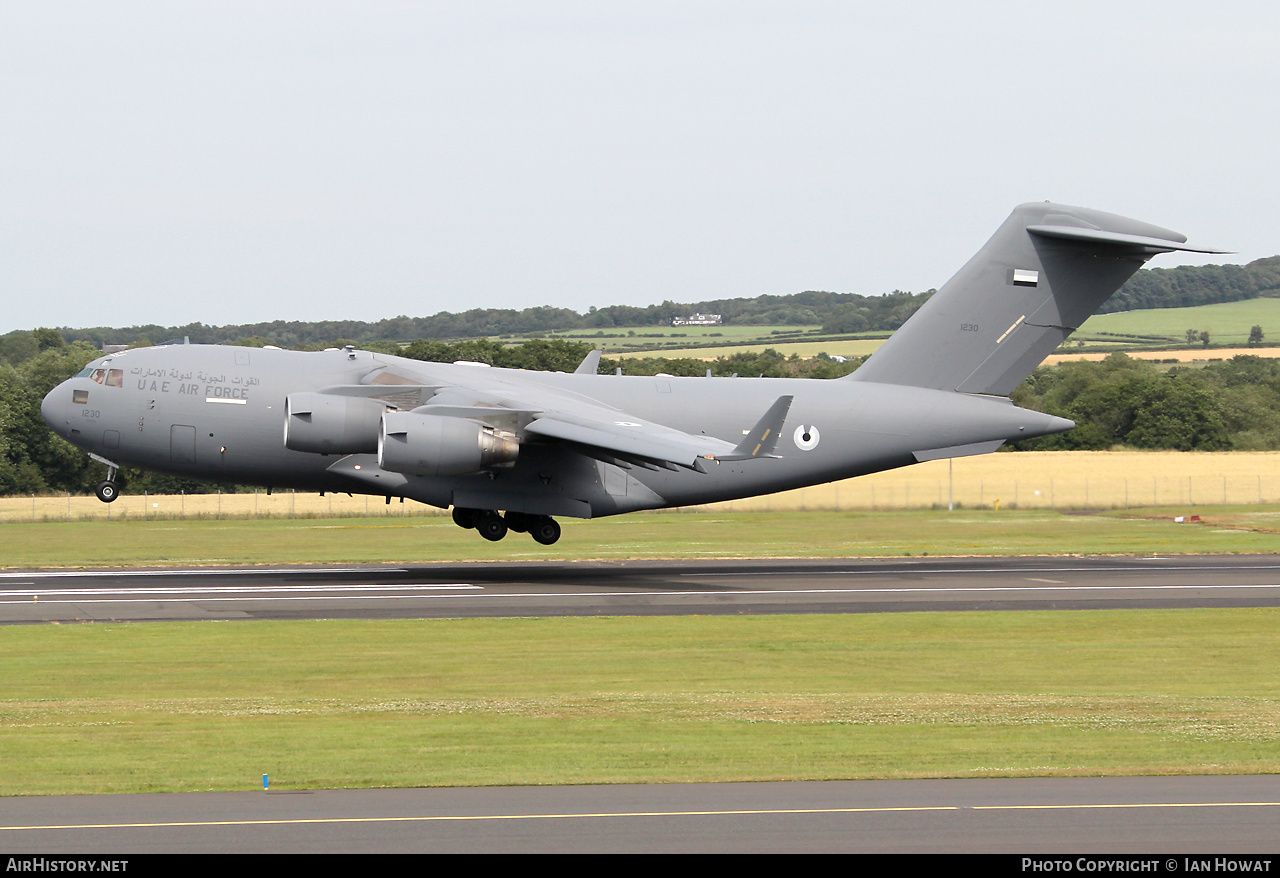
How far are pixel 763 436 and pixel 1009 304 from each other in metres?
9.14

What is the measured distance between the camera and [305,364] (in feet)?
94.0

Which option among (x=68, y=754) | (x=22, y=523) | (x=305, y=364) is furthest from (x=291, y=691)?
(x=22, y=523)

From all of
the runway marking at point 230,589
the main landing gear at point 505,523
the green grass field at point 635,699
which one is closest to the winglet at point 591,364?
the main landing gear at point 505,523

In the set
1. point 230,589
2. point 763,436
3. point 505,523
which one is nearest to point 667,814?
point 763,436

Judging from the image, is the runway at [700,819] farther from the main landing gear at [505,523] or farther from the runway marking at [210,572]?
the runway marking at [210,572]

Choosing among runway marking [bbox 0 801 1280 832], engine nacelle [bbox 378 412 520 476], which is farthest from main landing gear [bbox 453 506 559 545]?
runway marking [bbox 0 801 1280 832]

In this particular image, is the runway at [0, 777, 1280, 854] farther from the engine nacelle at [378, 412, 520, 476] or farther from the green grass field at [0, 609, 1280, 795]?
the engine nacelle at [378, 412, 520, 476]

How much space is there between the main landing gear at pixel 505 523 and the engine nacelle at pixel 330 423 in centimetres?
291

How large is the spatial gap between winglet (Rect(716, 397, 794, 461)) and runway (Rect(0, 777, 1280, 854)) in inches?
544

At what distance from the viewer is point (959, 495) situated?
5884 centimetres

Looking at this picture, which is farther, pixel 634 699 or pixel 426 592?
pixel 426 592

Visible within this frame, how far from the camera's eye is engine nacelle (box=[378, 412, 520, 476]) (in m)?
26.3

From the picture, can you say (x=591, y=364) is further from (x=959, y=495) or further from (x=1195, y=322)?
(x=1195, y=322)

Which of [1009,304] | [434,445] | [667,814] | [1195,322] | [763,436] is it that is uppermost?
[1009,304]
